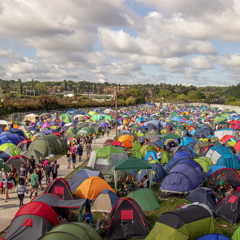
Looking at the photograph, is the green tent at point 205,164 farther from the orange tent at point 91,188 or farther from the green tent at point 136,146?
the green tent at point 136,146

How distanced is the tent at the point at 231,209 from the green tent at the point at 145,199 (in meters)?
2.35

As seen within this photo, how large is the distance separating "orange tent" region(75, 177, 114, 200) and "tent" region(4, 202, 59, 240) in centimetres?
334

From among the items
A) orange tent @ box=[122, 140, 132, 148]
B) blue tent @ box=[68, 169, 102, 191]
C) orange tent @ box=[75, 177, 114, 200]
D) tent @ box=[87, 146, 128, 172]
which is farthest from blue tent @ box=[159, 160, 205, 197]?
orange tent @ box=[122, 140, 132, 148]

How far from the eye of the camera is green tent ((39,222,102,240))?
669 cm

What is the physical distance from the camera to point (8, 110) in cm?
4644

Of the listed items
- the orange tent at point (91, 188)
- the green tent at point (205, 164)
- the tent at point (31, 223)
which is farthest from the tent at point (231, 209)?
the tent at point (31, 223)

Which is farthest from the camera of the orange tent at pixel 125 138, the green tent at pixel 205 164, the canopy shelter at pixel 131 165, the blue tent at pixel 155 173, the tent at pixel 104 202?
the orange tent at pixel 125 138

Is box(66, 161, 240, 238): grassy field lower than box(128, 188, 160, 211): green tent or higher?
lower

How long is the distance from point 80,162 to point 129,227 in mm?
10916

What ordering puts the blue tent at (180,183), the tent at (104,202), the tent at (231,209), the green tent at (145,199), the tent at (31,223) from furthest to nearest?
the blue tent at (180,183), the green tent at (145,199), the tent at (104,202), the tent at (231,209), the tent at (31,223)

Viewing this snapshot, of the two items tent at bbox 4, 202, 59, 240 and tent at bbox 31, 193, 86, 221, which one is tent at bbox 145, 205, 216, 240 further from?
tent at bbox 4, 202, 59, 240

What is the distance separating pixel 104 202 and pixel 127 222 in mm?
1833

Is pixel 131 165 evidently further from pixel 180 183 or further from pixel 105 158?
pixel 105 158

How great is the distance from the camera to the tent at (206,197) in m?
10.7
